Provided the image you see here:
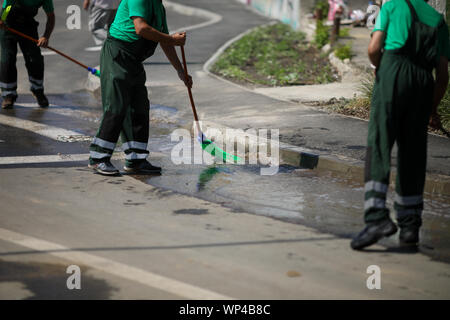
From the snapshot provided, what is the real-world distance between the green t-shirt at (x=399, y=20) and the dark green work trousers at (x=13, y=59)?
20.5ft

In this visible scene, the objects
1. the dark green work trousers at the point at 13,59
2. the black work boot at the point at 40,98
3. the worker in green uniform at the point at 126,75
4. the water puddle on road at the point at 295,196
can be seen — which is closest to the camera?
the water puddle on road at the point at 295,196

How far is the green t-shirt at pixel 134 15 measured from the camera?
689 cm

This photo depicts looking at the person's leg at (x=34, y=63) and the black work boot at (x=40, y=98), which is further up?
the person's leg at (x=34, y=63)

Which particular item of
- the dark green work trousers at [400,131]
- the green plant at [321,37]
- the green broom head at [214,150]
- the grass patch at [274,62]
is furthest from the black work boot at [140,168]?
the green plant at [321,37]

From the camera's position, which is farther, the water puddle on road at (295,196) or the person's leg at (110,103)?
the person's leg at (110,103)

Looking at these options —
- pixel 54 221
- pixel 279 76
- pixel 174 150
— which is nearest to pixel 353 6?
pixel 279 76

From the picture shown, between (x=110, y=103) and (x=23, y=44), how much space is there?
144 inches

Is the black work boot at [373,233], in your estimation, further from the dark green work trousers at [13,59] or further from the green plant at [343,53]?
the green plant at [343,53]

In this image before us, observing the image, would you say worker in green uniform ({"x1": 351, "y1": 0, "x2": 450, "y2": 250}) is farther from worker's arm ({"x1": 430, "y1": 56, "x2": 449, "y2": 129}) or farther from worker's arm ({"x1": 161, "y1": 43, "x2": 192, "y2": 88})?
worker's arm ({"x1": 161, "y1": 43, "x2": 192, "y2": 88})

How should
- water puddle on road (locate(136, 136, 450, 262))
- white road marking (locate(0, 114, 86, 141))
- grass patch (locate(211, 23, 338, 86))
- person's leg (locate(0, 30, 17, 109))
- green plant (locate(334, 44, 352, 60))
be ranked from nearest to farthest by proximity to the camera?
1. water puddle on road (locate(136, 136, 450, 262))
2. white road marking (locate(0, 114, 86, 141))
3. person's leg (locate(0, 30, 17, 109))
4. grass patch (locate(211, 23, 338, 86))
5. green plant (locate(334, 44, 352, 60))

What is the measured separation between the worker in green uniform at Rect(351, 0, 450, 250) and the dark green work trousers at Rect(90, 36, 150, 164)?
268 centimetres

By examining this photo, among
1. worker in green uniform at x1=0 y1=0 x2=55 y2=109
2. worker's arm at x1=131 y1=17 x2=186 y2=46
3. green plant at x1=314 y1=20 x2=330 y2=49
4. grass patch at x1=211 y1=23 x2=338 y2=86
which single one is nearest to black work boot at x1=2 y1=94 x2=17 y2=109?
worker in green uniform at x1=0 y1=0 x2=55 y2=109

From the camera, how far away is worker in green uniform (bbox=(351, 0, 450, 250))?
5.34 meters

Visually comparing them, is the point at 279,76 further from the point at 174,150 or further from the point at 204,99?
the point at 174,150
